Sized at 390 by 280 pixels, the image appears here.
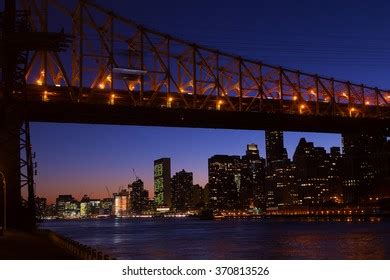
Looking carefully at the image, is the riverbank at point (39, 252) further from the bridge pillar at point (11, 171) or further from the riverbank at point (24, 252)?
the bridge pillar at point (11, 171)

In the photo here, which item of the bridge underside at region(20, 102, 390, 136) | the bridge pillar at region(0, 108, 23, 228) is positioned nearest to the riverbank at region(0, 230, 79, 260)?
the bridge pillar at region(0, 108, 23, 228)

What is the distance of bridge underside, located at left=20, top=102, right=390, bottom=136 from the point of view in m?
63.2

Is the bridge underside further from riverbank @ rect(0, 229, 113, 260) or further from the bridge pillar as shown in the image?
riverbank @ rect(0, 229, 113, 260)

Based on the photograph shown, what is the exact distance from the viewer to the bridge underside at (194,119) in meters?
63.2

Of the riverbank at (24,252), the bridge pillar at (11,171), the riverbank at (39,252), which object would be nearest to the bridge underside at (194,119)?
the bridge pillar at (11,171)

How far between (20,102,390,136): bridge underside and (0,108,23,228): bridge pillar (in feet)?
42.2

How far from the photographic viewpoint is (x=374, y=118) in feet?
279

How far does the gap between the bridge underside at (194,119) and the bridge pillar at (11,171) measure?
1285 centimetres

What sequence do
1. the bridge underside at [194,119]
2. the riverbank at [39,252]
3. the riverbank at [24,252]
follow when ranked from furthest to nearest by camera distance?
1. the bridge underside at [194,119]
2. the riverbank at [24,252]
3. the riverbank at [39,252]
